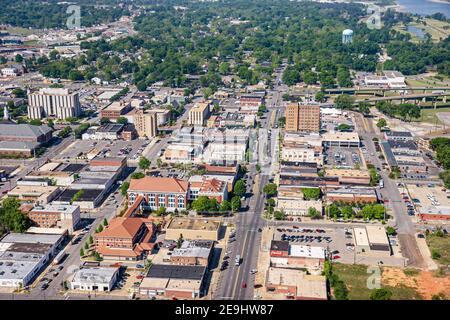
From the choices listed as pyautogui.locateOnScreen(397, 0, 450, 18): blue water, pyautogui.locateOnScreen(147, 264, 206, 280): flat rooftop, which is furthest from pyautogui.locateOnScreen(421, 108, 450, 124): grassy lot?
pyautogui.locateOnScreen(397, 0, 450, 18): blue water

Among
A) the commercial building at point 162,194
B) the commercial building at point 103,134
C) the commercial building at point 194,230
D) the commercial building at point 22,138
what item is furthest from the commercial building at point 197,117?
the commercial building at point 194,230

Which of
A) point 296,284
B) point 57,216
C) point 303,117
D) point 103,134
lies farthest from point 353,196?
point 103,134

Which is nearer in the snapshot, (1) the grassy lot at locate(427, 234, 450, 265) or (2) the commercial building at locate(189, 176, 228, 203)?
(1) the grassy lot at locate(427, 234, 450, 265)

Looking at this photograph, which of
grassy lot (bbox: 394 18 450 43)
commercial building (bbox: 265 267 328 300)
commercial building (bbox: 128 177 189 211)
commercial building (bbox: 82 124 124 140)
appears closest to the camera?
commercial building (bbox: 265 267 328 300)

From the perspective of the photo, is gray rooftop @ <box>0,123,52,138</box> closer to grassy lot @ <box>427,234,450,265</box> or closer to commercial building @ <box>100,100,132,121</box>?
commercial building @ <box>100,100,132,121</box>

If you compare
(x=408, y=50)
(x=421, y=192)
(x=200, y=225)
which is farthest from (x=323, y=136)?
(x=408, y=50)

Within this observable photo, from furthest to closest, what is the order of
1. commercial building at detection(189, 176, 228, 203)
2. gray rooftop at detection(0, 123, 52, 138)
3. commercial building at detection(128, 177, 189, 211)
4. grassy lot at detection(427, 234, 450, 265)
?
gray rooftop at detection(0, 123, 52, 138), commercial building at detection(189, 176, 228, 203), commercial building at detection(128, 177, 189, 211), grassy lot at detection(427, 234, 450, 265)

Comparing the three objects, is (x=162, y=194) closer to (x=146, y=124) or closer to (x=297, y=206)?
(x=297, y=206)
